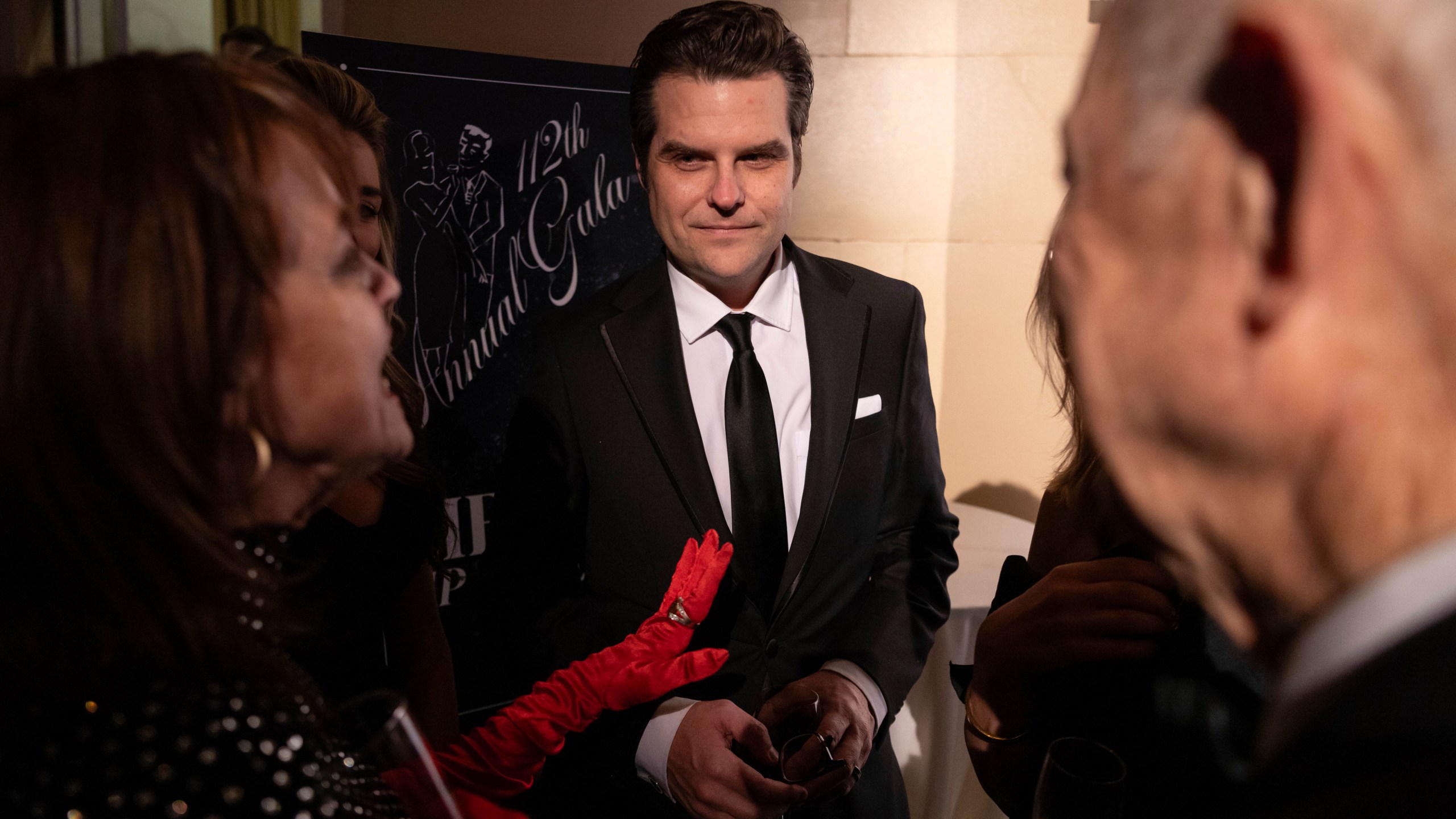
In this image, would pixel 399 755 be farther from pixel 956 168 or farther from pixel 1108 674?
pixel 956 168

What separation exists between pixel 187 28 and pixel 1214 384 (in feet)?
9.15

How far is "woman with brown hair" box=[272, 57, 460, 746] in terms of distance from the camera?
1.35 meters

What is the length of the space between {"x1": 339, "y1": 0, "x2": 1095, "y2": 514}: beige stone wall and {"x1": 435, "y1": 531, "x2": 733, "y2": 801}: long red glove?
114 inches

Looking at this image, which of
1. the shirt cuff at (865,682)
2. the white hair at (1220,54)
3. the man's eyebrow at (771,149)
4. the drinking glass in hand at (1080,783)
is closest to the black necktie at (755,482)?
the shirt cuff at (865,682)

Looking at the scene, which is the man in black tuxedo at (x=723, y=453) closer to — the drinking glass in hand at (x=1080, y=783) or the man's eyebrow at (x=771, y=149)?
the man's eyebrow at (x=771, y=149)

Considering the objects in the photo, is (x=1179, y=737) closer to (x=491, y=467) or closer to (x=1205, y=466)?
(x=1205, y=466)

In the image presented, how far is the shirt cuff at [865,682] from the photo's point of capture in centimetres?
162

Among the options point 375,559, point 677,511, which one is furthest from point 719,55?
point 375,559

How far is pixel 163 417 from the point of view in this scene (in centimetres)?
67

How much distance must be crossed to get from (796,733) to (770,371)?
0.70 meters

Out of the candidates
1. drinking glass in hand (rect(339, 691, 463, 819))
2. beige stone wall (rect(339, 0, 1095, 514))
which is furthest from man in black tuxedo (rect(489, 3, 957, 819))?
beige stone wall (rect(339, 0, 1095, 514))

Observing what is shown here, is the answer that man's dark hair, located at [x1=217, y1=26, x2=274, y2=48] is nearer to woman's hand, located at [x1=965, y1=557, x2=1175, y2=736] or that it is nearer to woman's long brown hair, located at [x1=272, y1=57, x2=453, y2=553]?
woman's long brown hair, located at [x1=272, y1=57, x2=453, y2=553]

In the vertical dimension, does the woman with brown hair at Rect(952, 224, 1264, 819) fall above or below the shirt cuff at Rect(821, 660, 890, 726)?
above

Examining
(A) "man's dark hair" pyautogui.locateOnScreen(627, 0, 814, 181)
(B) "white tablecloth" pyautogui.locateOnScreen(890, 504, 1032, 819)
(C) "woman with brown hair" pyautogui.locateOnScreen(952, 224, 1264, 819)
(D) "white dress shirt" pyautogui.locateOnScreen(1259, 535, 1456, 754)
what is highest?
(A) "man's dark hair" pyautogui.locateOnScreen(627, 0, 814, 181)
